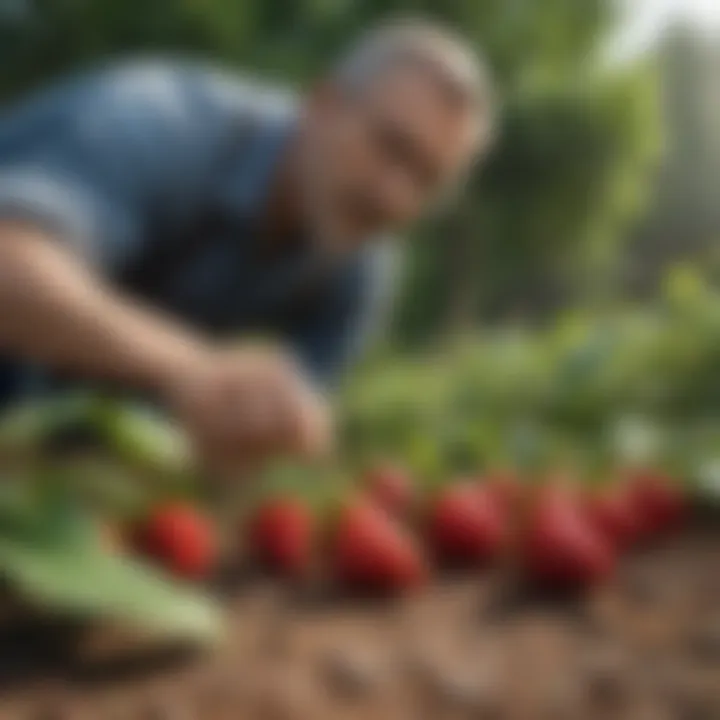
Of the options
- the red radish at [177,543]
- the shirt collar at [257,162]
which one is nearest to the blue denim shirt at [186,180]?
the shirt collar at [257,162]

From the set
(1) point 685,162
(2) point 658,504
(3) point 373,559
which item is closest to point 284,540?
(3) point 373,559

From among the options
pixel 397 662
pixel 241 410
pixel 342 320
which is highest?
pixel 342 320

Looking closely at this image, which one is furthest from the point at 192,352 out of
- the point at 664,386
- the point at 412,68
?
the point at 664,386

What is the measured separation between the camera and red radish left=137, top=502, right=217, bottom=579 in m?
0.33

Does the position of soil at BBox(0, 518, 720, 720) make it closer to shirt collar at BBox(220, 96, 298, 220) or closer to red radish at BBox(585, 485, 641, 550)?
red radish at BBox(585, 485, 641, 550)

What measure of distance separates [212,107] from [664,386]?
0.24m

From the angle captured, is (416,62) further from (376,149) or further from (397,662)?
(397,662)

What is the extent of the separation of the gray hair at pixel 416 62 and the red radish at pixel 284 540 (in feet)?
0.61

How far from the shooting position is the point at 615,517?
395 mm

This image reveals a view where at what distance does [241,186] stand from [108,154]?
5 cm

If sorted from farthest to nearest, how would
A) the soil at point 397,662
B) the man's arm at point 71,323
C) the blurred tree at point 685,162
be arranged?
1. the blurred tree at point 685,162
2. the man's arm at point 71,323
3. the soil at point 397,662

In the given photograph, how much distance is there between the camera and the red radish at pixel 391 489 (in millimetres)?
402

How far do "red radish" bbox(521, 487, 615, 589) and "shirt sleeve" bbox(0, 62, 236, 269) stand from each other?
17 centimetres

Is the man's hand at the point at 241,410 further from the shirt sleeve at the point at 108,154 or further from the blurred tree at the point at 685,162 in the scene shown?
the blurred tree at the point at 685,162
